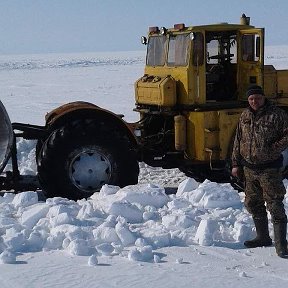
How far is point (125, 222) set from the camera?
5.92m

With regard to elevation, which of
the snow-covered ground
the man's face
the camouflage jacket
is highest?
the man's face

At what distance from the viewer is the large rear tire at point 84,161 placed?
7.57 meters

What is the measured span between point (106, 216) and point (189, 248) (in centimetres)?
109

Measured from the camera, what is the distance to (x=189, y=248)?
5500 millimetres

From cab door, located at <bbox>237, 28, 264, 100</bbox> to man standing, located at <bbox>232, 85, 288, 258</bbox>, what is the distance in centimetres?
306

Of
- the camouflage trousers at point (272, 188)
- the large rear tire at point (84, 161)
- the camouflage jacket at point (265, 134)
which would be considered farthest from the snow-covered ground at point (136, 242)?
the camouflage jacket at point (265, 134)

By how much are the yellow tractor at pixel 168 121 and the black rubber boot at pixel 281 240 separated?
2.88 m

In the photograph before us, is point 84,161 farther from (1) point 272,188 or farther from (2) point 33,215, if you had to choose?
(1) point 272,188

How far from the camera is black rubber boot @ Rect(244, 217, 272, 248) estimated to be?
5.54 m

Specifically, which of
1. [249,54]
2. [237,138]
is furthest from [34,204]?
[249,54]

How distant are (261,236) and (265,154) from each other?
2.57ft

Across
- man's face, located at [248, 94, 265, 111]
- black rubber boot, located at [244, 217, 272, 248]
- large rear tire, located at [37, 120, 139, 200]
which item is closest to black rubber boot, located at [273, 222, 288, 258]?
black rubber boot, located at [244, 217, 272, 248]

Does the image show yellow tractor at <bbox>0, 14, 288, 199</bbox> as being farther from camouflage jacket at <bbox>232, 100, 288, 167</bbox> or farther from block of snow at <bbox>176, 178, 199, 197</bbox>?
camouflage jacket at <bbox>232, 100, 288, 167</bbox>

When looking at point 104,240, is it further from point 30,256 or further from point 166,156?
point 166,156
